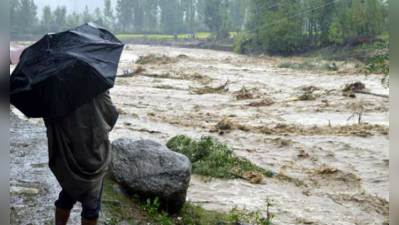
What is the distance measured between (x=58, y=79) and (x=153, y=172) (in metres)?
2.76

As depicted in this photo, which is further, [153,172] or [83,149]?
[153,172]

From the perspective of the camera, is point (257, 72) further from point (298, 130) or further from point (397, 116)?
point (397, 116)

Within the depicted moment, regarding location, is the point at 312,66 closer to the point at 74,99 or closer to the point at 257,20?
the point at 257,20

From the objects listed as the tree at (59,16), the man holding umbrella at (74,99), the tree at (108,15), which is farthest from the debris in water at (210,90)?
the tree at (108,15)

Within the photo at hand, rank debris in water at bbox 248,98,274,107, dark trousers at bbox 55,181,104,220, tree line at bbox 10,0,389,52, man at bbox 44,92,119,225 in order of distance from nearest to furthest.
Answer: man at bbox 44,92,119,225
dark trousers at bbox 55,181,104,220
debris in water at bbox 248,98,274,107
tree line at bbox 10,0,389,52

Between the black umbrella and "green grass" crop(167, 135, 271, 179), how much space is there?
5478 mm

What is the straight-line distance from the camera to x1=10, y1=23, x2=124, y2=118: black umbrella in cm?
343

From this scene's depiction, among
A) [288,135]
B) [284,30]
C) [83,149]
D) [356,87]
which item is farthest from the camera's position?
[284,30]

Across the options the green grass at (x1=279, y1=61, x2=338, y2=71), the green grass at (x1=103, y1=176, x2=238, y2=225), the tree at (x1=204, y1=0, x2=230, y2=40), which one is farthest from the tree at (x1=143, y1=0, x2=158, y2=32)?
the green grass at (x1=103, y1=176, x2=238, y2=225)

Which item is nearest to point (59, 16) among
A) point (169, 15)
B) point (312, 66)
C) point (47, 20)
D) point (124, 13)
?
point (47, 20)

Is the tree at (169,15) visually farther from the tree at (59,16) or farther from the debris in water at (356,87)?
the debris in water at (356,87)

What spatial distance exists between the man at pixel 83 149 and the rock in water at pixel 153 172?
6.91ft

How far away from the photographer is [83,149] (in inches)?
143

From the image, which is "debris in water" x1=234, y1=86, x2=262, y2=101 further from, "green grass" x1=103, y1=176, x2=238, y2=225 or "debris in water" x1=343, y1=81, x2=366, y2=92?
"green grass" x1=103, y1=176, x2=238, y2=225
